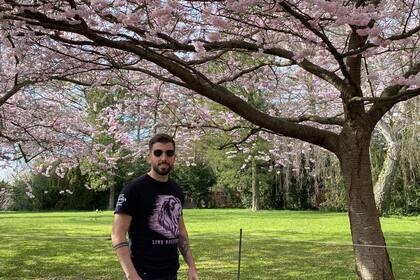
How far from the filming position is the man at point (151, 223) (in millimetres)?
2807

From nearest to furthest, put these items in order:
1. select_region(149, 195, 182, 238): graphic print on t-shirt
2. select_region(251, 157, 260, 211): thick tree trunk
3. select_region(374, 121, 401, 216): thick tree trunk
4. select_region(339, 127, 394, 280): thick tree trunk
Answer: select_region(149, 195, 182, 238): graphic print on t-shirt < select_region(339, 127, 394, 280): thick tree trunk < select_region(374, 121, 401, 216): thick tree trunk < select_region(251, 157, 260, 211): thick tree trunk

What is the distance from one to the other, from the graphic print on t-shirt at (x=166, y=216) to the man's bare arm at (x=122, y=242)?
0.15 metres

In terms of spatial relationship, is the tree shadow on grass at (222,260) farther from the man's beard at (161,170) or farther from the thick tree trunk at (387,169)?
the thick tree trunk at (387,169)

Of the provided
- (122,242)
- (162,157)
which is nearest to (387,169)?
(162,157)

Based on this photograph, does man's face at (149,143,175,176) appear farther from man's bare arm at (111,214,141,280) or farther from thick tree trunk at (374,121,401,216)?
thick tree trunk at (374,121,401,216)

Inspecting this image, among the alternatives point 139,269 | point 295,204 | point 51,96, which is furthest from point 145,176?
point 295,204

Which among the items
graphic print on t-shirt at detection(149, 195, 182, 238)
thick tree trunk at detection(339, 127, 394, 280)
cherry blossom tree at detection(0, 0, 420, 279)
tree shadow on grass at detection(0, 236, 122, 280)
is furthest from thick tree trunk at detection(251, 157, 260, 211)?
graphic print on t-shirt at detection(149, 195, 182, 238)

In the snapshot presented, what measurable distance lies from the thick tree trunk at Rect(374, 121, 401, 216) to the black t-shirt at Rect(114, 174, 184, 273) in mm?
17277

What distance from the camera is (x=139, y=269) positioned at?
112 inches

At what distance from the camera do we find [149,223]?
2861mm

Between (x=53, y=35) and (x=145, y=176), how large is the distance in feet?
8.00

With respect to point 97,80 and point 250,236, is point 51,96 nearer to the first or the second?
point 97,80

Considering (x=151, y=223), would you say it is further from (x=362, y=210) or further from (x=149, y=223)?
(x=362, y=210)

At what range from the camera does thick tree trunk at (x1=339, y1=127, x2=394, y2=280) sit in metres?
5.27
